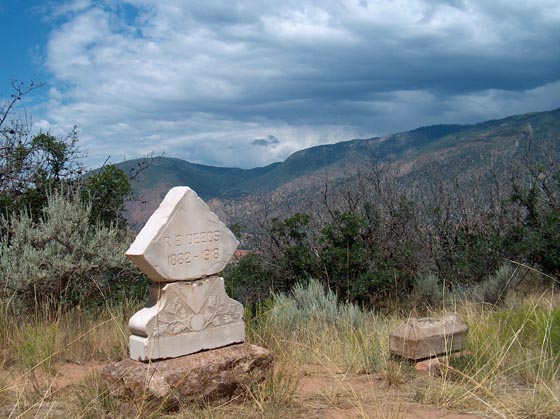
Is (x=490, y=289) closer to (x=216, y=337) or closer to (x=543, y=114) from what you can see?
(x=216, y=337)

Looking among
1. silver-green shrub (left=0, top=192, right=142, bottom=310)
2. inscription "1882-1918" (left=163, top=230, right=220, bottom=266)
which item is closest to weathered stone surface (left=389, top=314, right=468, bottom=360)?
inscription "1882-1918" (left=163, top=230, right=220, bottom=266)

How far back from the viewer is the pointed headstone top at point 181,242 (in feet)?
18.0

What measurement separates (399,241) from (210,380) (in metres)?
8.03

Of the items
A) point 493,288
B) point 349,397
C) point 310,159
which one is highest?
point 310,159

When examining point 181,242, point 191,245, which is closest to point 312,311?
point 191,245

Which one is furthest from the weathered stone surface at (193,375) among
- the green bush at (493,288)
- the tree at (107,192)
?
the green bush at (493,288)

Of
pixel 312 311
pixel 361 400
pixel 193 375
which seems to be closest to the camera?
pixel 193 375

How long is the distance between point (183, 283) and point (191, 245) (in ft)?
1.23

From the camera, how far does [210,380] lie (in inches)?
217

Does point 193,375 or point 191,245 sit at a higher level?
point 191,245

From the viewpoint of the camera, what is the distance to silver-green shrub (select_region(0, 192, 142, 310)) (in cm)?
909

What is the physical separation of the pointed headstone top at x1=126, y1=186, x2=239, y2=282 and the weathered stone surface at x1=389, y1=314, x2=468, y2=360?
242 cm

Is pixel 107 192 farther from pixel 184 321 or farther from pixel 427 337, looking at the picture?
pixel 427 337

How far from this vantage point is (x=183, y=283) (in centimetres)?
574
